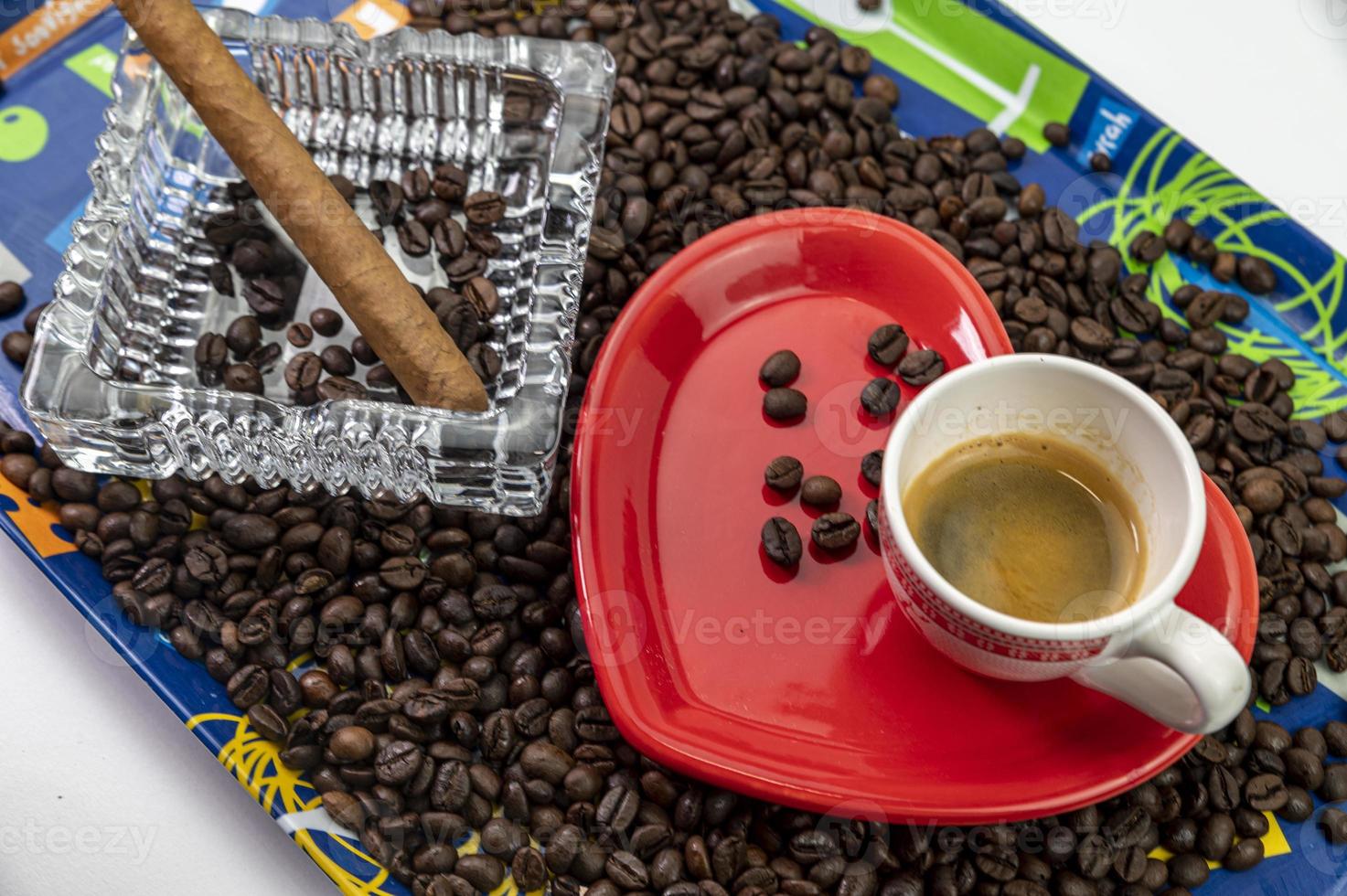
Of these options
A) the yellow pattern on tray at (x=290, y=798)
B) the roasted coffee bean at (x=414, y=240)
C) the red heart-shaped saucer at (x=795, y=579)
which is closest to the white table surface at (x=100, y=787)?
the yellow pattern on tray at (x=290, y=798)

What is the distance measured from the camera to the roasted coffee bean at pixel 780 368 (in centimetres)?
144

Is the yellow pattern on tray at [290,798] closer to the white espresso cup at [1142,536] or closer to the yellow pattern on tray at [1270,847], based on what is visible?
the white espresso cup at [1142,536]

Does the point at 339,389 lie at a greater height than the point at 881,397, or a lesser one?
lesser

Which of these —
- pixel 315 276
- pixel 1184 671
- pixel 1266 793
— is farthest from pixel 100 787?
pixel 1266 793

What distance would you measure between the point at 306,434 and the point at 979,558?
760 millimetres

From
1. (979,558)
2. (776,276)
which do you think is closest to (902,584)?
(979,558)

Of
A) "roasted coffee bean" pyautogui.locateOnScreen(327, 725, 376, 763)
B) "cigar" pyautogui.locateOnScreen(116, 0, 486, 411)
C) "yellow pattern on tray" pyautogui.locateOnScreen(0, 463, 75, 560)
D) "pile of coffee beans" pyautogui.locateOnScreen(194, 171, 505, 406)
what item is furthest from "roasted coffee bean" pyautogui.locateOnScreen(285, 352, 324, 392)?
"roasted coffee bean" pyautogui.locateOnScreen(327, 725, 376, 763)

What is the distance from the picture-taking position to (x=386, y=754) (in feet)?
4.45

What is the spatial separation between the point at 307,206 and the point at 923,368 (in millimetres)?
746

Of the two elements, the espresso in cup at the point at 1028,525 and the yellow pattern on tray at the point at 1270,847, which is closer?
the espresso in cup at the point at 1028,525

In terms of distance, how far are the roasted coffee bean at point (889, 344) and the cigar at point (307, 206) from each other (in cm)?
50

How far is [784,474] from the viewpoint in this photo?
1.39 meters

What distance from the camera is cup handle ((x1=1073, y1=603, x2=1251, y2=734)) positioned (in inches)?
40.8

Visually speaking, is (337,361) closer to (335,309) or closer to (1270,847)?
(335,309)
